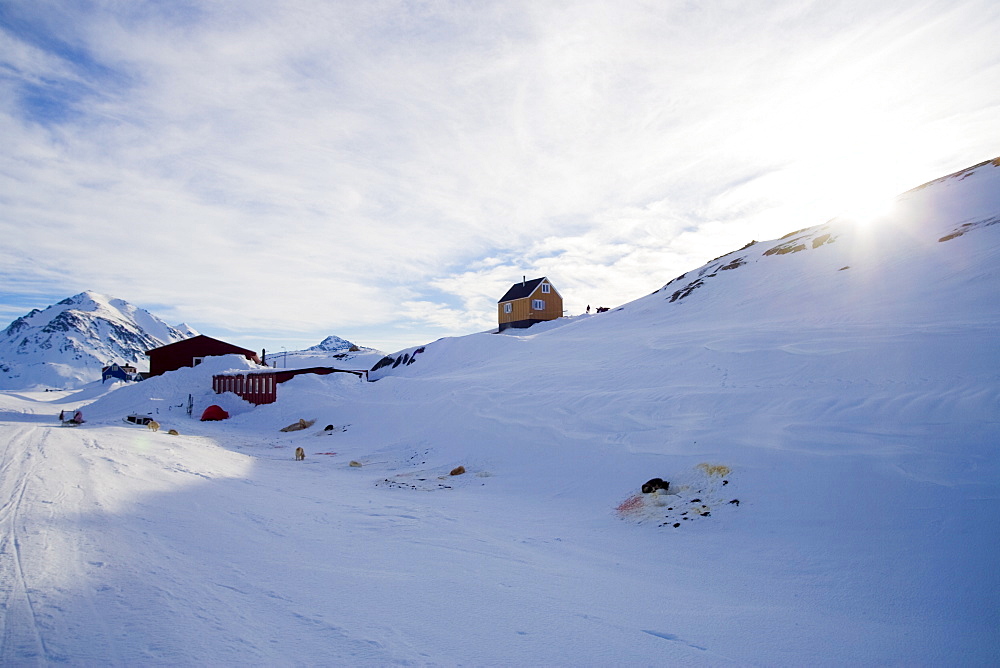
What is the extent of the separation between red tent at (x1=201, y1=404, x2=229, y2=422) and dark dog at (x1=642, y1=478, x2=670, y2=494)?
21923 mm

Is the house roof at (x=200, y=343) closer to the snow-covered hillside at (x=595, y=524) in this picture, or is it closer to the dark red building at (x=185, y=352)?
the dark red building at (x=185, y=352)

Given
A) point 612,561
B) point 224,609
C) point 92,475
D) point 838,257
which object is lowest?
point 612,561

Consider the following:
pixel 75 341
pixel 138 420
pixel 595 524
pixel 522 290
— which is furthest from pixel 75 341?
pixel 595 524

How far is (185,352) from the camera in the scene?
39562mm

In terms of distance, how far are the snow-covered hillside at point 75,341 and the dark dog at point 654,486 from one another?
5177 inches

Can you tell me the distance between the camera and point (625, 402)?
463 inches

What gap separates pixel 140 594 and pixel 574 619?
363cm

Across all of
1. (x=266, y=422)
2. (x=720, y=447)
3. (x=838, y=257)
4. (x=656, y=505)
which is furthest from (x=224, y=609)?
(x=838, y=257)

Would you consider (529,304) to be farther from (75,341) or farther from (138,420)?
(75,341)

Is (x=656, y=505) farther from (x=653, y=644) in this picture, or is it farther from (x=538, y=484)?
(x=653, y=644)

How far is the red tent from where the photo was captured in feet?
75.1

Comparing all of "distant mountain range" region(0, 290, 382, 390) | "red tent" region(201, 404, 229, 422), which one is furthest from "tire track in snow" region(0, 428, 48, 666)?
"distant mountain range" region(0, 290, 382, 390)

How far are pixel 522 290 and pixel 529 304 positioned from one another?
251cm

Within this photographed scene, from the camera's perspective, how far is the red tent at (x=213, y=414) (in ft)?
75.1
